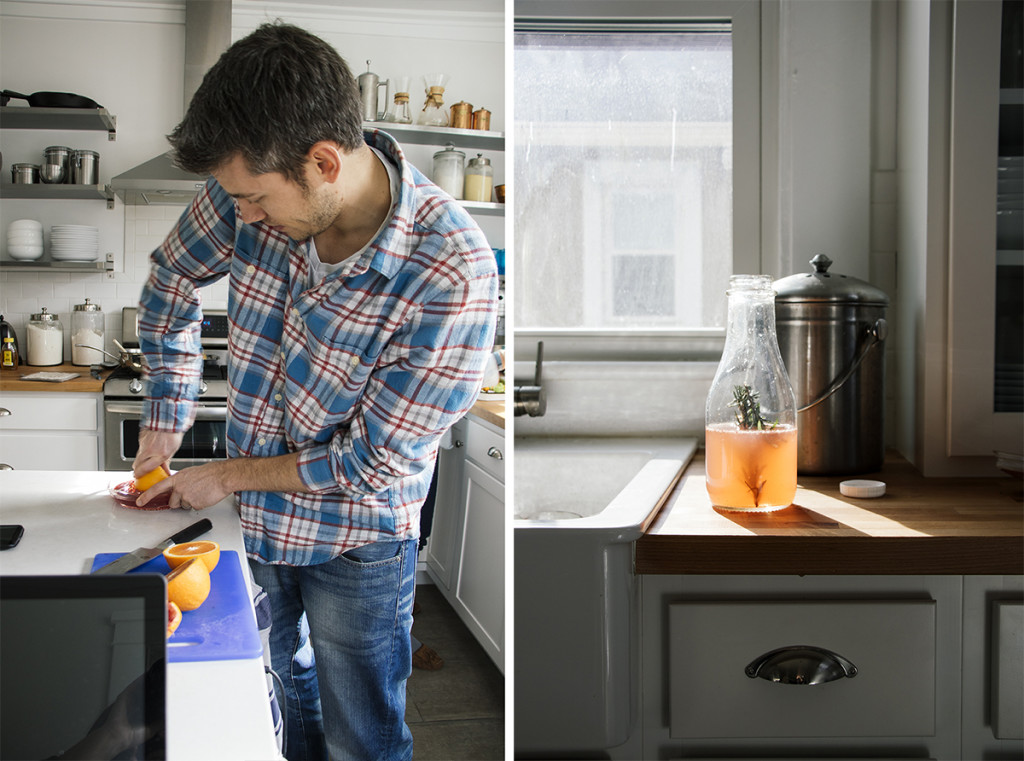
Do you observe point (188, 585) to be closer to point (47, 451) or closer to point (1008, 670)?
point (47, 451)

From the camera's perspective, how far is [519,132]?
5.05 feet

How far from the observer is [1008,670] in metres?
0.98

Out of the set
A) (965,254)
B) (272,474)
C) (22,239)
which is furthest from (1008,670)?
(22,239)

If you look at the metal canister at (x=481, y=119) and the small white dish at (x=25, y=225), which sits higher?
Result: the metal canister at (x=481, y=119)

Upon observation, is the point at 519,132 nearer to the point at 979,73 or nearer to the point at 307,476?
the point at 979,73

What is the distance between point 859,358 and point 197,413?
90 centimetres

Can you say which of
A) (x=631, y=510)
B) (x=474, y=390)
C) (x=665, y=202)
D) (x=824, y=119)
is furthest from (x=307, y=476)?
(x=824, y=119)

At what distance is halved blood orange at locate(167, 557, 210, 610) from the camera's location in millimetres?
694

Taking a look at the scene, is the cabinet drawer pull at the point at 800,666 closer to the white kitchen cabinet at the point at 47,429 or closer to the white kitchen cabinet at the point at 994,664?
the white kitchen cabinet at the point at 994,664

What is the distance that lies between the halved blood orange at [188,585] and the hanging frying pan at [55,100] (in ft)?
1.61

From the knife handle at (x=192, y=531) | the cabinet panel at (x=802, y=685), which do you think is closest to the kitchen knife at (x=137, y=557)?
the knife handle at (x=192, y=531)

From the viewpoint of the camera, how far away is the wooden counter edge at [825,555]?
0.95m

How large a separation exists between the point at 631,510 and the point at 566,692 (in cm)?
22

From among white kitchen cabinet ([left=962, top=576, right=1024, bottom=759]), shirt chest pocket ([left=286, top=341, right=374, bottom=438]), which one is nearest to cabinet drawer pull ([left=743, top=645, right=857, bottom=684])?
white kitchen cabinet ([left=962, top=576, right=1024, bottom=759])
